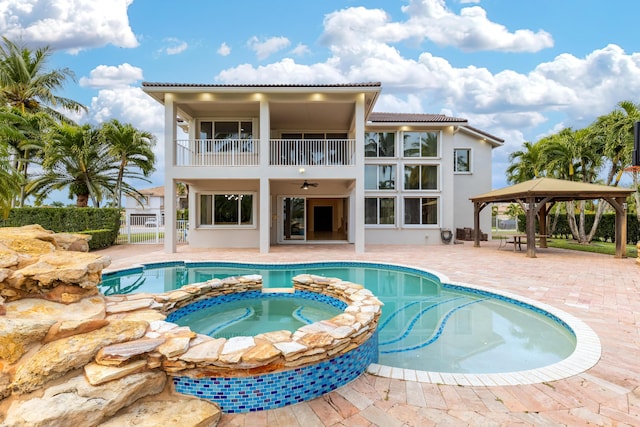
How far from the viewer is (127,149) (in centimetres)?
1588

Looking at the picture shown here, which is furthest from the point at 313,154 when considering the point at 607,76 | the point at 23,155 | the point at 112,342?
the point at 607,76

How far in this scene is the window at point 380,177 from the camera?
15.9 m

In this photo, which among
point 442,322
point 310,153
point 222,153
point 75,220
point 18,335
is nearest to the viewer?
point 18,335

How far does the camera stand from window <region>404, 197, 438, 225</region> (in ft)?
51.8

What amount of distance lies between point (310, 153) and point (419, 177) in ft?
19.3

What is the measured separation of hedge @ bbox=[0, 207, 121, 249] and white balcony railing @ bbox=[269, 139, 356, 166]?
7.68 m

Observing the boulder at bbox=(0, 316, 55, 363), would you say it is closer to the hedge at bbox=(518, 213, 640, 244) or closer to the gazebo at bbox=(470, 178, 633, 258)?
the gazebo at bbox=(470, 178, 633, 258)

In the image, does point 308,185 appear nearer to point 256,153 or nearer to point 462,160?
point 256,153

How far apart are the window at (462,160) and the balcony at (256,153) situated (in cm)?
673

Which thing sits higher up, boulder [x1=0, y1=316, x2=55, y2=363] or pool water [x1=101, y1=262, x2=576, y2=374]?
boulder [x1=0, y1=316, x2=55, y2=363]

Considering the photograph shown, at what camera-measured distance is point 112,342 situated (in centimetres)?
294

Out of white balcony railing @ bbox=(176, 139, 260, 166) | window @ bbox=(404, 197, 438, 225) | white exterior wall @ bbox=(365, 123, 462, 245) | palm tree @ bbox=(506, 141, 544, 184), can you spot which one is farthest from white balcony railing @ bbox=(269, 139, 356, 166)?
palm tree @ bbox=(506, 141, 544, 184)

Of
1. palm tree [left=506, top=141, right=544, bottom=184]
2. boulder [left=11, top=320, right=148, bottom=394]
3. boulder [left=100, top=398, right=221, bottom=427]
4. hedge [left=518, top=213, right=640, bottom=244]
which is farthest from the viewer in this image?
palm tree [left=506, top=141, right=544, bottom=184]

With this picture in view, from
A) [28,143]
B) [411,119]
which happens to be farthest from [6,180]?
[411,119]
